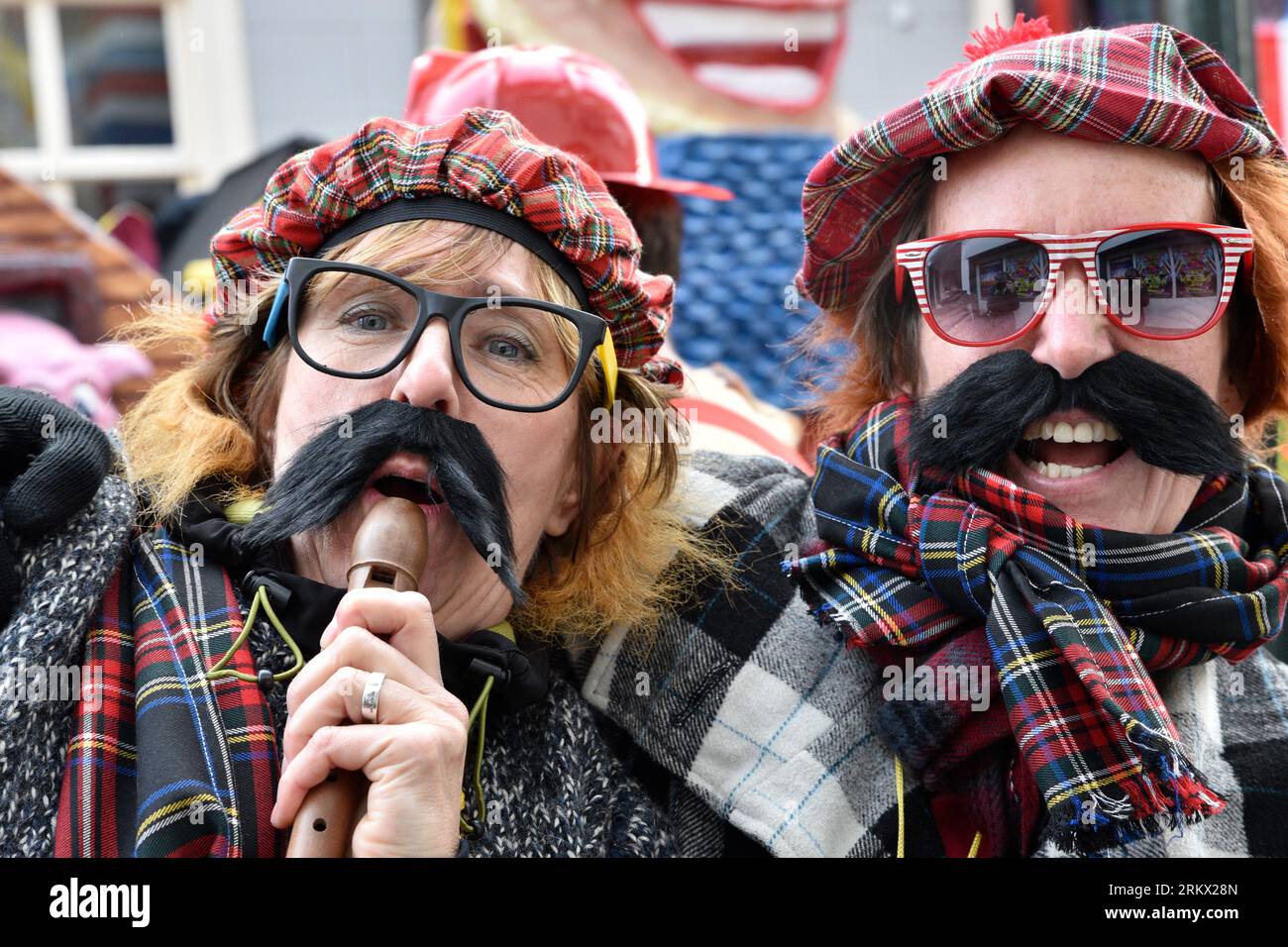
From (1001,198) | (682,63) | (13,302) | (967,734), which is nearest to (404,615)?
(967,734)

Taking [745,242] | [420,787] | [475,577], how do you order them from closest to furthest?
[420,787] → [475,577] → [745,242]

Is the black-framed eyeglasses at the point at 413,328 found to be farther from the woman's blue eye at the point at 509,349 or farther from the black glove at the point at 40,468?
the black glove at the point at 40,468

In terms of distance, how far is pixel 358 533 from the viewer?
195cm

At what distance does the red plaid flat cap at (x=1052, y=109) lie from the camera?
84.3 inches

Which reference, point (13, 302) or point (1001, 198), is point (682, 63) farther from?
point (1001, 198)

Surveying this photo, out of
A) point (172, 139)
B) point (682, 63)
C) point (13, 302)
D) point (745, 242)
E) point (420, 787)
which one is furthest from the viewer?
point (172, 139)

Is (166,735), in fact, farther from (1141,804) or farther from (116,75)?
(116,75)

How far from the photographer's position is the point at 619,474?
245 centimetres

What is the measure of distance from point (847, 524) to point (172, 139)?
197 inches

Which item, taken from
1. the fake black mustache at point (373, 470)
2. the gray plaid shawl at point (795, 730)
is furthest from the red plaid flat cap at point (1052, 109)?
the fake black mustache at point (373, 470)

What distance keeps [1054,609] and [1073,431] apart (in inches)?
11.1

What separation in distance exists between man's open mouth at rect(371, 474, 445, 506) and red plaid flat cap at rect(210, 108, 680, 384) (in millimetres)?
415

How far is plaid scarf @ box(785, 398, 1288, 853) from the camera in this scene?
2.03 m

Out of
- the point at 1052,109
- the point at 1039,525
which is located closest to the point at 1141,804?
the point at 1039,525
